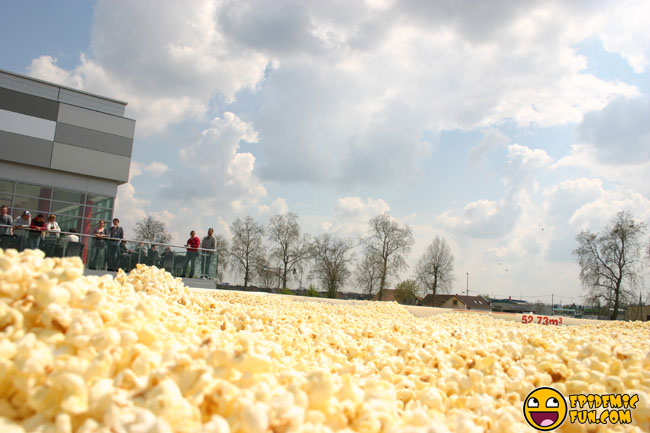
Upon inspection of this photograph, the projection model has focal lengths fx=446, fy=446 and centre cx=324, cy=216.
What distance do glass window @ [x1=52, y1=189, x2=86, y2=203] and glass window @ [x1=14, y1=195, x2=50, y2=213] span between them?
20.5 inches

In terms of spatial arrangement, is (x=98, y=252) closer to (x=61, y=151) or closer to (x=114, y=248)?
(x=114, y=248)

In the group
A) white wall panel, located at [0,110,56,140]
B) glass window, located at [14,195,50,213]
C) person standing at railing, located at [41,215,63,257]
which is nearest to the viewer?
person standing at railing, located at [41,215,63,257]

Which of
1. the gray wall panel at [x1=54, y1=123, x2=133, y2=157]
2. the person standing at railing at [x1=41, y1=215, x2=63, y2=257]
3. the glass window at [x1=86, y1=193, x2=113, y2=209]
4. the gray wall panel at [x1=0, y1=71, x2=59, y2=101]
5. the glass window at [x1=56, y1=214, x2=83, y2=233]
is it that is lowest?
the person standing at railing at [x1=41, y1=215, x2=63, y2=257]

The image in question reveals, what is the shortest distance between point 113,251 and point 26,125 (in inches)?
492

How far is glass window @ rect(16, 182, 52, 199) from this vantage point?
20.3m

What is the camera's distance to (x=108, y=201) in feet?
74.3

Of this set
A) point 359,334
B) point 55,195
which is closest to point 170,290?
point 359,334

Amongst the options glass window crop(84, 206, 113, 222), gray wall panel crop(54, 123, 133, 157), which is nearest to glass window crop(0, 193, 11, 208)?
glass window crop(84, 206, 113, 222)

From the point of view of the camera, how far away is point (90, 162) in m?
22.3

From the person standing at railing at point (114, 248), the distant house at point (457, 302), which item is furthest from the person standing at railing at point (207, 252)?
the distant house at point (457, 302)

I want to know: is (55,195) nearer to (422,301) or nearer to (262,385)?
(262,385)

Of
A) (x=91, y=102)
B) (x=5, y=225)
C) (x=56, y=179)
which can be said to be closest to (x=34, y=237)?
(x=5, y=225)

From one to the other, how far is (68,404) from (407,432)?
1114 mm

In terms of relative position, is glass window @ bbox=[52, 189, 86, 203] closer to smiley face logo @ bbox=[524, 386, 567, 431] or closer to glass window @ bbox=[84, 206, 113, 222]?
glass window @ bbox=[84, 206, 113, 222]
